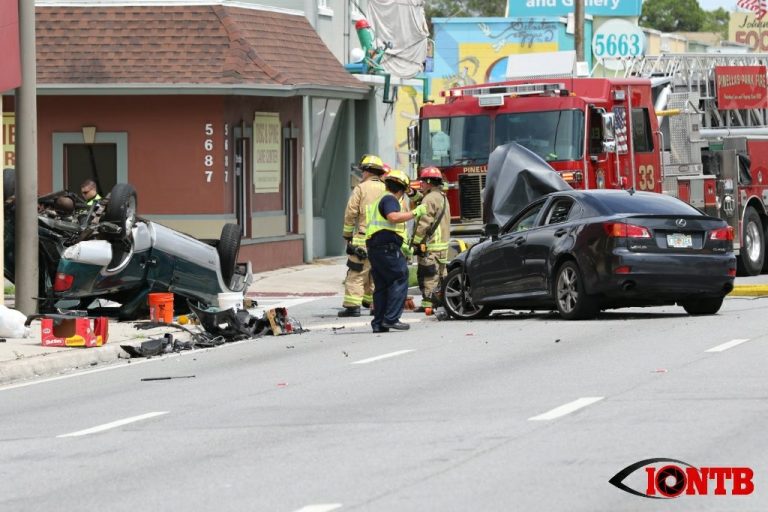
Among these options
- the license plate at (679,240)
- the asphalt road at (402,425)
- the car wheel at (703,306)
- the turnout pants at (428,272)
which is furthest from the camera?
the turnout pants at (428,272)

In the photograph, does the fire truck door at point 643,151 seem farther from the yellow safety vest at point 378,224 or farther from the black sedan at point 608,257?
the yellow safety vest at point 378,224

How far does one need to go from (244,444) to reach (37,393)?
4132mm

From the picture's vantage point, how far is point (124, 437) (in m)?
10.5

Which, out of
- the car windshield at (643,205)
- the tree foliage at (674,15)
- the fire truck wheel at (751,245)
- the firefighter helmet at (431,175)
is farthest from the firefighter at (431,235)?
the tree foliage at (674,15)

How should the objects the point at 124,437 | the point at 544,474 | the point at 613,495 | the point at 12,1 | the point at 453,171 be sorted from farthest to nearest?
the point at 453,171 → the point at 12,1 → the point at 124,437 → the point at 544,474 → the point at 613,495

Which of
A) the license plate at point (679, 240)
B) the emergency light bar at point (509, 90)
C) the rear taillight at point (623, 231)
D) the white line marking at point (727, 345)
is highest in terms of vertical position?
the emergency light bar at point (509, 90)

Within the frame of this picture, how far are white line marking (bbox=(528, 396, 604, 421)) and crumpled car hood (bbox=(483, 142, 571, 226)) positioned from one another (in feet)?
35.5

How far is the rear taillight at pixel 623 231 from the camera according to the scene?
1734 cm

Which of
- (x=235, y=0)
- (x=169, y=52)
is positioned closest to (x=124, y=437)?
(x=169, y=52)

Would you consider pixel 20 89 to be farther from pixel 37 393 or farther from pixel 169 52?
pixel 169 52

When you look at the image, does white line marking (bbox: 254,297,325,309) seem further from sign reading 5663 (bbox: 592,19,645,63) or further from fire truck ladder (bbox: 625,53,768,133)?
sign reading 5663 (bbox: 592,19,645,63)

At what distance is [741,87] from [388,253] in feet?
41.5

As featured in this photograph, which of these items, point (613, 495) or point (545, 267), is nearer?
point (613, 495)

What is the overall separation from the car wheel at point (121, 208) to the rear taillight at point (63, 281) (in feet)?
2.46
